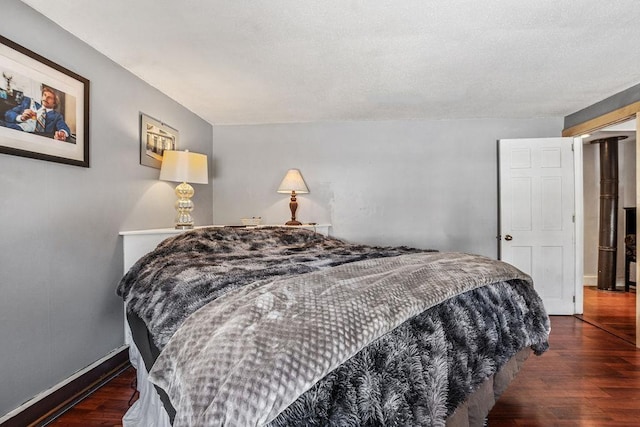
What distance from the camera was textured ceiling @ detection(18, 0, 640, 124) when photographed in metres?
1.76

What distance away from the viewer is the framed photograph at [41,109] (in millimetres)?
1635

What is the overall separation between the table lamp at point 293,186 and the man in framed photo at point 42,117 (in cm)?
213

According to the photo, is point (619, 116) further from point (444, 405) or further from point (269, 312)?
point (269, 312)

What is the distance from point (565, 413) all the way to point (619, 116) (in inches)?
106

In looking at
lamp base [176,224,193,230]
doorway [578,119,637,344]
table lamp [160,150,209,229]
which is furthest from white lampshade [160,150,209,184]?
doorway [578,119,637,344]

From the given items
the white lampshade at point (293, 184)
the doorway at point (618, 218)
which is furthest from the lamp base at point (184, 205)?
the doorway at point (618, 218)

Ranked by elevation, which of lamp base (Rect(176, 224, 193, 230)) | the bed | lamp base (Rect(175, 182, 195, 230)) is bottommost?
the bed

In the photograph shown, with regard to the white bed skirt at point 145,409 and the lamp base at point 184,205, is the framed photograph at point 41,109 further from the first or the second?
the white bed skirt at point 145,409

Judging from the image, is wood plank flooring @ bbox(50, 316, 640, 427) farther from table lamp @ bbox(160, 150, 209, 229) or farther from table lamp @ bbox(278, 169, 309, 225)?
table lamp @ bbox(278, 169, 309, 225)

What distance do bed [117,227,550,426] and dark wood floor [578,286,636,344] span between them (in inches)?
91.7

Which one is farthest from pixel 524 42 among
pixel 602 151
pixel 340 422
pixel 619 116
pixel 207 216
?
pixel 602 151

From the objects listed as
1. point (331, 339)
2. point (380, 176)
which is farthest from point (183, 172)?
point (331, 339)

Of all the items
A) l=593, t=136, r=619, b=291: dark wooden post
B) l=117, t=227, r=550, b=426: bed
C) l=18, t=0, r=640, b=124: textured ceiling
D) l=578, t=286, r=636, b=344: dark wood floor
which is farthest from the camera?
l=593, t=136, r=619, b=291: dark wooden post

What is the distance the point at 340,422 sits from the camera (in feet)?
2.52
